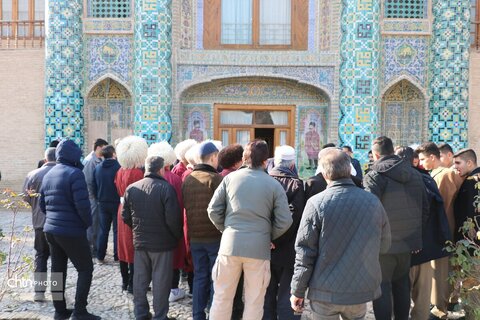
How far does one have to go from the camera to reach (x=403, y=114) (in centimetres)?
1217

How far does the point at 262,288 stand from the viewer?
158 inches

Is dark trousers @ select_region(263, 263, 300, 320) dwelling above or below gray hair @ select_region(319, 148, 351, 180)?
below

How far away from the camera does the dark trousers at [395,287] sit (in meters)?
4.13

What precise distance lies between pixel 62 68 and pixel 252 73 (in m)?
4.70

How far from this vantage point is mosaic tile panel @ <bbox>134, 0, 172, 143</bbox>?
37.2ft

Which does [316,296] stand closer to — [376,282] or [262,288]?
[376,282]

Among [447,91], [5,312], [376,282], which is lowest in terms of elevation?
[5,312]

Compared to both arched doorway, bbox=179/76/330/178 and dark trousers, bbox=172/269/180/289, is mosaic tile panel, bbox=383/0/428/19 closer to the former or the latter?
arched doorway, bbox=179/76/330/178

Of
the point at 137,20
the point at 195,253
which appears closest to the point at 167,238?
the point at 195,253

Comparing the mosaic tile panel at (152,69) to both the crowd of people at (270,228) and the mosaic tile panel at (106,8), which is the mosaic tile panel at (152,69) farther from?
Answer: the crowd of people at (270,228)

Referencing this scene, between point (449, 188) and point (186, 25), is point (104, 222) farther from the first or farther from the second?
point (186, 25)

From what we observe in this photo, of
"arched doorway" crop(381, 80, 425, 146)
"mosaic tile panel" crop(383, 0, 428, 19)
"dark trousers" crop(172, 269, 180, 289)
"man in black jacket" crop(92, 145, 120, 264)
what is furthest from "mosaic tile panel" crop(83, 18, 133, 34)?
"dark trousers" crop(172, 269, 180, 289)

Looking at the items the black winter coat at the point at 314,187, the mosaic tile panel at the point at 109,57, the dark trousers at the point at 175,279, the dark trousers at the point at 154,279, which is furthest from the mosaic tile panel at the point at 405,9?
the dark trousers at the point at 154,279

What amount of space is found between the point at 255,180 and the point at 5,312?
3.20m
